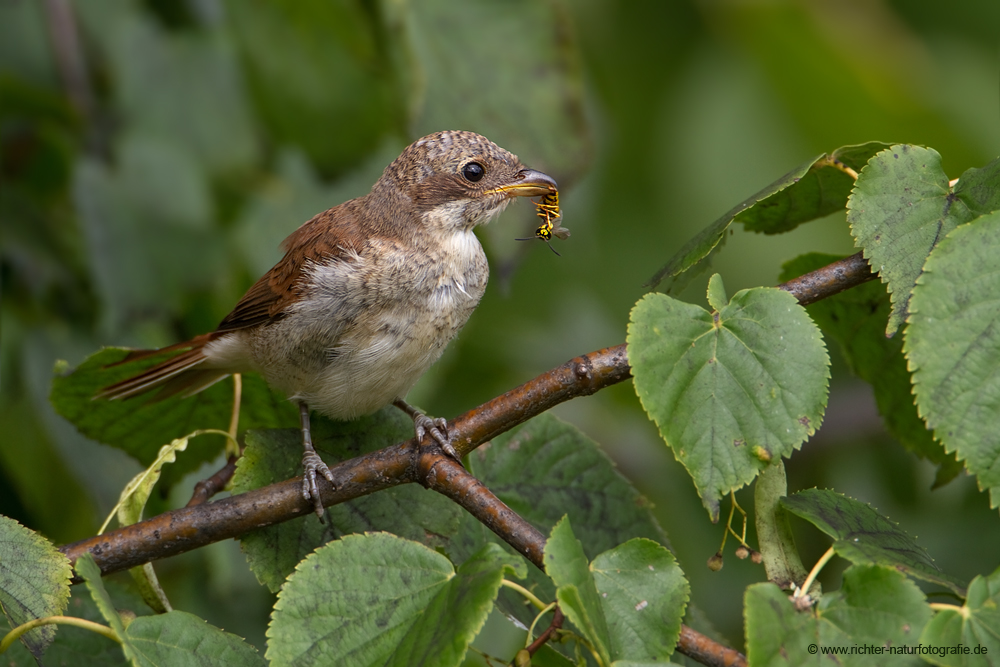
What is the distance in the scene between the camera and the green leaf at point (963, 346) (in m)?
1.91

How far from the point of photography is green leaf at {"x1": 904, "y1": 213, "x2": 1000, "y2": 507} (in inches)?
75.1

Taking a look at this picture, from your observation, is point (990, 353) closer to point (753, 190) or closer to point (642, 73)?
point (753, 190)

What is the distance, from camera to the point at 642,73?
513cm

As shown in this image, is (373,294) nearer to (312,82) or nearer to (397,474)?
(397,474)

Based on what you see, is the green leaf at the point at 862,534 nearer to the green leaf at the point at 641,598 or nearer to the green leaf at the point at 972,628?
the green leaf at the point at 972,628

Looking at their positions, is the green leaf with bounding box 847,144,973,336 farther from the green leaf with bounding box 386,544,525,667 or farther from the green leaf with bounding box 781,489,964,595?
the green leaf with bounding box 386,544,525,667

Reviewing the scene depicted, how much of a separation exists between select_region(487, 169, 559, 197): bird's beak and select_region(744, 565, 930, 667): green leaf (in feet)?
6.09

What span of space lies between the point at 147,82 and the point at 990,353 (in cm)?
363

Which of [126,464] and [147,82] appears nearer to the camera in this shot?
[126,464]

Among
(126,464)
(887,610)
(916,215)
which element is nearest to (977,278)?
(916,215)

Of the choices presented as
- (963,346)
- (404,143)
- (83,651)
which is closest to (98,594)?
(83,651)

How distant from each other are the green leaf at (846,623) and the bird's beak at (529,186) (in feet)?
6.09

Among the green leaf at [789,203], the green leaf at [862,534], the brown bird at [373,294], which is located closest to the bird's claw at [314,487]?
the brown bird at [373,294]

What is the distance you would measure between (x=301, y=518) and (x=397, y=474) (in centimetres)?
36
